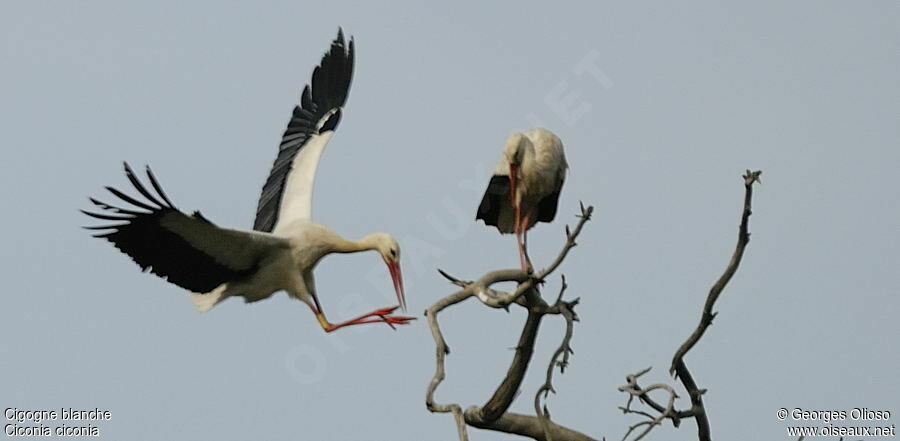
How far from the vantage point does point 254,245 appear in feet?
31.2

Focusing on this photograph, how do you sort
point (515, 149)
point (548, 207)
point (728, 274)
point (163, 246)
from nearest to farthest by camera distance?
point (728, 274), point (163, 246), point (515, 149), point (548, 207)

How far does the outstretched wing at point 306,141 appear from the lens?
35.4 ft

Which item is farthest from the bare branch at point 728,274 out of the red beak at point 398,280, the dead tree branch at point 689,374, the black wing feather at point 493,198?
the black wing feather at point 493,198

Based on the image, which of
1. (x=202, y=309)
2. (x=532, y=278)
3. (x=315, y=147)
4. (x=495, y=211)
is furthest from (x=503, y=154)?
(x=532, y=278)

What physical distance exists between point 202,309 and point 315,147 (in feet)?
6.75

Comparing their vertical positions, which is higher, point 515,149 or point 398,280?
point 515,149

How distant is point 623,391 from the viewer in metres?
7.59

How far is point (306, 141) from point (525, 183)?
193 cm

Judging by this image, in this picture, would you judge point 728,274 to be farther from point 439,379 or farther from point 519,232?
point 519,232

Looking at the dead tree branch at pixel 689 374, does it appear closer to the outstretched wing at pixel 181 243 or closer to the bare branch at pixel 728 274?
the bare branch at pixel 728 274

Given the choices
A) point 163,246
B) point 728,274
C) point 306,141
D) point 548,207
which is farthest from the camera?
point 306,141

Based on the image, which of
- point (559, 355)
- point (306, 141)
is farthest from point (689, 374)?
point (306, 141)

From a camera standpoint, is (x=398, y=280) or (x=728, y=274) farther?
(x=398, y=280)

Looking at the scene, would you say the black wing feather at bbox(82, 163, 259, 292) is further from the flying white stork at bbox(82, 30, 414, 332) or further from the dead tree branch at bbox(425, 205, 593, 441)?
the dead tree branch at bbox(425, 205, 593, 441)
